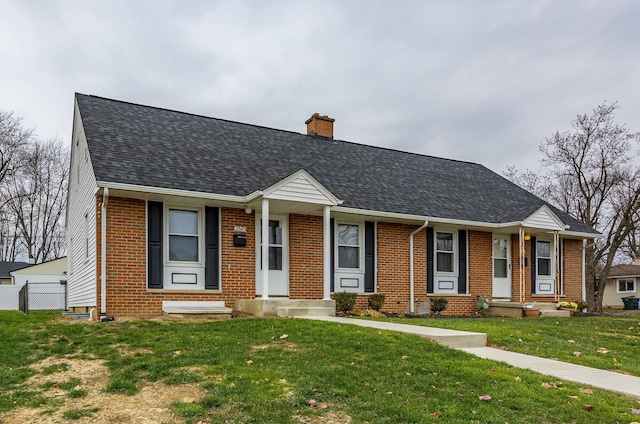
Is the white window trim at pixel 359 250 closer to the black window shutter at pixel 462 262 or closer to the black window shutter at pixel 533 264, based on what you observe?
the black window shutter at pixel 462 262

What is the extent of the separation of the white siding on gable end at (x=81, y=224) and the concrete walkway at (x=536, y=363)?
708 centimetres

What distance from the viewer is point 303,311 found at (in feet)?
40.0

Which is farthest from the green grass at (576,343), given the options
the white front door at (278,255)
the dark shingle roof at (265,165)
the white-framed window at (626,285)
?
→ the white-framed window at (626,285)

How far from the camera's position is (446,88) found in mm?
20125

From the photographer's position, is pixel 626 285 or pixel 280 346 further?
pixel 626 285

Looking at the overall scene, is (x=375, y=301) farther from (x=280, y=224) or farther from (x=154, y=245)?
(x=154, y=245)

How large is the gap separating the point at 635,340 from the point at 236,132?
38.9 ft

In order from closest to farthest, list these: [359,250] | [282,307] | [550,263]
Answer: [282,307], [359,250], [550,263]

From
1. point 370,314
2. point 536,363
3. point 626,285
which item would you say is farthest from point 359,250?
point 626,285

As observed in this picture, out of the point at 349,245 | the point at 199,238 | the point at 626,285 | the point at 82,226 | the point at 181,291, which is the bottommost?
the point at 626,285

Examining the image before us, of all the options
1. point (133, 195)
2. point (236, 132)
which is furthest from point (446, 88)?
point (133, 195)

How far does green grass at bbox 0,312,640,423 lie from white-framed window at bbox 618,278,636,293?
40652 millimetres

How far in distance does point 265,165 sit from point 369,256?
382 centimetres

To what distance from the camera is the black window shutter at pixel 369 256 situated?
50.8 feet
